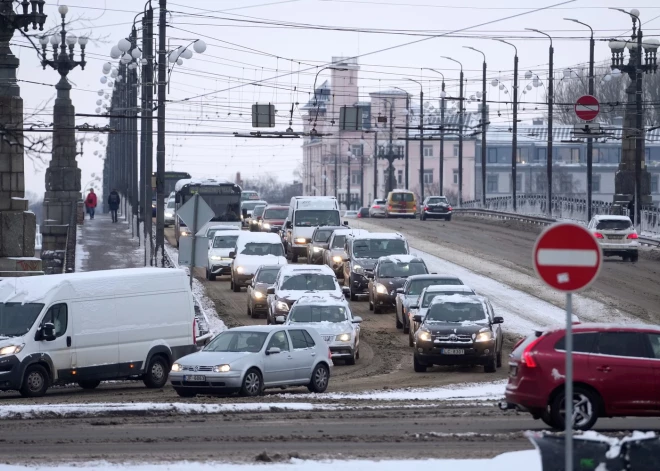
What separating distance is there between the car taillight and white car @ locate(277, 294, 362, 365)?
1093cm

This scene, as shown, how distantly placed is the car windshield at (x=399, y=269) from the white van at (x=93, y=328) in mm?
11805

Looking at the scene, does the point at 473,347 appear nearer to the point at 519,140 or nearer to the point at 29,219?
the point at 29,219

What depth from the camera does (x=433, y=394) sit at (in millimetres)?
20500

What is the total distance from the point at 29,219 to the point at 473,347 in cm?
1181

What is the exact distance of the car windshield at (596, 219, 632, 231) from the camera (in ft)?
152

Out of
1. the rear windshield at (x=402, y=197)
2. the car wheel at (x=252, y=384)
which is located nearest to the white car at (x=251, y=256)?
the car wheel at (x=252, y=384)

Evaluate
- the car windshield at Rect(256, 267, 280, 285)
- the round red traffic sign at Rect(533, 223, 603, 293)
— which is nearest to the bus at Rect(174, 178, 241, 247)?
the car windshield at Rect(256, 267, 280, 285)

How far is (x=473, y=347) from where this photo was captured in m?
24.8

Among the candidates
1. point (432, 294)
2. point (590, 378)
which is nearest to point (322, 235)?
point (432, 294)

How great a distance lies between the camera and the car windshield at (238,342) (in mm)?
20844

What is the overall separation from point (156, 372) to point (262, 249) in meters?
17.1

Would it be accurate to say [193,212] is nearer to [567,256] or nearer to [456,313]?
[456,313]

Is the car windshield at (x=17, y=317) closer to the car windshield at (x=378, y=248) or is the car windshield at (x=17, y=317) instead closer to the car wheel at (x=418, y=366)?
the car wheel at (x=418, y=366)

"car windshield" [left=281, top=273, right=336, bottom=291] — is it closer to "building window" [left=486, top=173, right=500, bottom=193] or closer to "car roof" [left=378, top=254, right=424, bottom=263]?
"car roof" [left=378, top=254, right=424, bottom=263]
